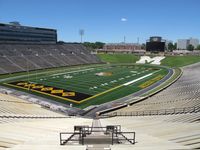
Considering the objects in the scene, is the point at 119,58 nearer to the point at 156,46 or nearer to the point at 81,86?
the point at 156,46

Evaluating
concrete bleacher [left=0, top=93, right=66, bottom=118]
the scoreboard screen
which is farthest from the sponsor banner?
the scoreboard screen

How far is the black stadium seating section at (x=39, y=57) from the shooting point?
6284 cm

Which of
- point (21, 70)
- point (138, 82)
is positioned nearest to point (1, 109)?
point (138, 82)

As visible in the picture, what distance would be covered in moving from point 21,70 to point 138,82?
31.7 metres

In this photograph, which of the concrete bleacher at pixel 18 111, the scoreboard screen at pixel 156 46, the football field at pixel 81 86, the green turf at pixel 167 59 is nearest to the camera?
the concrete bleacher at pixel 18 111

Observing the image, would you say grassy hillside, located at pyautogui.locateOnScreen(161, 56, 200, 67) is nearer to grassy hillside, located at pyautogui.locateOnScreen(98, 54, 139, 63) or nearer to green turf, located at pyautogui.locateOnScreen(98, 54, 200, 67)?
green turf, located at pyautogui.locateOnScreen(98, 54, 200, 67)

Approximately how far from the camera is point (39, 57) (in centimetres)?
7269

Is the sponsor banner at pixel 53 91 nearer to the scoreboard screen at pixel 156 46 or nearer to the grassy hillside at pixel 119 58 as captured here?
the grassy hillside at pixel 119 58

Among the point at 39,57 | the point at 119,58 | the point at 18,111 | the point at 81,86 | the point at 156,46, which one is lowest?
the point at 81,86

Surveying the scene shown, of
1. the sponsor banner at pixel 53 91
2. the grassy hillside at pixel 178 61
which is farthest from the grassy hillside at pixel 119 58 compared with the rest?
the sponsor banner at pixel 53 91

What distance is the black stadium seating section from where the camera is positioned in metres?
62.8

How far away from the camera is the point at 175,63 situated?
81.3m

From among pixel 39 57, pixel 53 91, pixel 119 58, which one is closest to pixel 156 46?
pixel 119 58

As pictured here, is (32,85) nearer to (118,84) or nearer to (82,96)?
(82,96)
